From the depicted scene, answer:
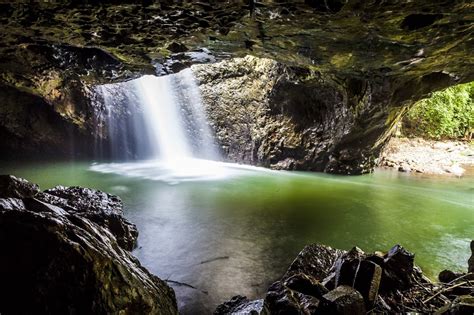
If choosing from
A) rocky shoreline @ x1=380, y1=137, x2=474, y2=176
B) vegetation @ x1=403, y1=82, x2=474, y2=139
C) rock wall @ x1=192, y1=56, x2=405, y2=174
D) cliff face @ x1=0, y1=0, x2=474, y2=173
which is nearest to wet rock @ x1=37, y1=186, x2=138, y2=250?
cliff face @ x1=0, y1=0, x2=474, y2=173

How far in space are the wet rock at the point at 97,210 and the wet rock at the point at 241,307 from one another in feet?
6.76

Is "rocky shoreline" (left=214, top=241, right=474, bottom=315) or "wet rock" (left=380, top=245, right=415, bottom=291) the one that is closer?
"rocky shoreline" (left=214, top=241, right=474, bottom=315)

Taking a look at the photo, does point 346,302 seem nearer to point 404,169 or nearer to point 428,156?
point 404,169

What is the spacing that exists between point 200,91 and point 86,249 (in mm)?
12948

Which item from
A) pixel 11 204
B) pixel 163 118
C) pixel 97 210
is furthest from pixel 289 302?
pixel 163 118

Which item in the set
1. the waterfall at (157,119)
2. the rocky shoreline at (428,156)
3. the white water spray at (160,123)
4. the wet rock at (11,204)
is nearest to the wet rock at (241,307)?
the wet rock at (11,204)

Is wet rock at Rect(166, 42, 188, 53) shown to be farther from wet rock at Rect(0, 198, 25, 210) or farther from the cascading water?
the cascading water

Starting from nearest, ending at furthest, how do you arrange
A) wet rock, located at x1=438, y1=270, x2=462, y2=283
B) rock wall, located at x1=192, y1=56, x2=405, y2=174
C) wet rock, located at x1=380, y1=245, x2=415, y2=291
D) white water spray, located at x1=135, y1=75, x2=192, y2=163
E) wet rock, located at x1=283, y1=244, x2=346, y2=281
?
wet rock, located at x1=380, y1=245, x2=415, y2=291, wet rock, located at x1=438, y1=270, x2=462, y2=283, wet rock, located at x1=283, y1=244, x2=346, y2=281, rock wall, located at x1=192, y1=56, x2=405, y2=174, white water spray, located at x1=135, y1=75, x2=192, y2=163

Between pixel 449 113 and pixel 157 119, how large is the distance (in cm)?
1525

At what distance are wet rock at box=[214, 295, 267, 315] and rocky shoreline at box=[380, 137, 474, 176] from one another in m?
13.4

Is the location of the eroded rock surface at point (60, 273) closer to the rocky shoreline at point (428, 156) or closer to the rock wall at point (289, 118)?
the rock wall at point (289, 118)

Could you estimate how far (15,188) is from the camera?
4340 millimetres

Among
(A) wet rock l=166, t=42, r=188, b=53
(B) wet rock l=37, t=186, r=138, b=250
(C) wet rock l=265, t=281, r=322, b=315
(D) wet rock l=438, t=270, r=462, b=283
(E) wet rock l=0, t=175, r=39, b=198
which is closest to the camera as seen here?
(C) wet rock l=265, t=281, r=322, b=315

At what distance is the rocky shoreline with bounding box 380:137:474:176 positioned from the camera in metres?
14.2
